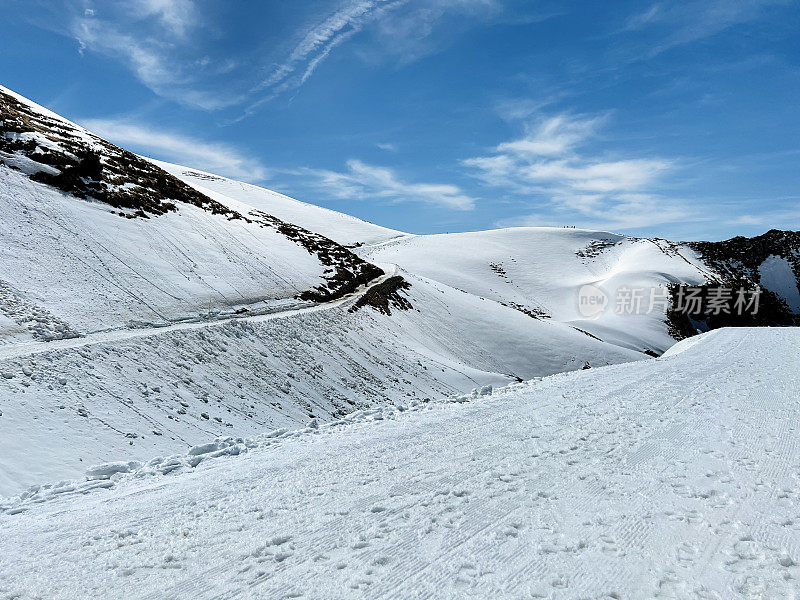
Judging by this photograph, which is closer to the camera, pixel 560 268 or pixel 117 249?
pixel 117 249

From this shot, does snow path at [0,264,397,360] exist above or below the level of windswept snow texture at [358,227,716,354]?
below

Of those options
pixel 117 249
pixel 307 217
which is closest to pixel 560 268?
pixel 307 217

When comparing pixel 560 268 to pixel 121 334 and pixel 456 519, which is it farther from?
pixel 456 519

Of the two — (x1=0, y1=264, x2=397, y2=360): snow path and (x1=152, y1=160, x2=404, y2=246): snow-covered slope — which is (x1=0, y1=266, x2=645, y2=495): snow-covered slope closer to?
(x1=0, y1=264, x2=397, y2=360): snow path

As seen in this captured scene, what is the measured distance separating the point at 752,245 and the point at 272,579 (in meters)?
88.3

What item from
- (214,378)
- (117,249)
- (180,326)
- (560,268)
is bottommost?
(214,378)

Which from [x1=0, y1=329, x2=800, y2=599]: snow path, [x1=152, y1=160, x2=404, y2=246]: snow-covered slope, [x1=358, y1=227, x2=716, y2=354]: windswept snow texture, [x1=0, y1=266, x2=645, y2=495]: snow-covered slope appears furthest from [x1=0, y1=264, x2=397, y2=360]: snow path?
[x1=152, y1=160, x2=404, y2=246]: snow-covered slope

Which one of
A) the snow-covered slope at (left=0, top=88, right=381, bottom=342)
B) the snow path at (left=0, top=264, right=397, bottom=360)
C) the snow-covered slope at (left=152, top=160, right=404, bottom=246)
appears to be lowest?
the snow path at (left=0, top=264, right=397, bottom=360)

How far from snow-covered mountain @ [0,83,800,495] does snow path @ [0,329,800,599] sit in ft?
11.4

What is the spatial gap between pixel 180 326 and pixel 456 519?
13530 millimetres

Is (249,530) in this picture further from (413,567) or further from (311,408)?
(311,408)

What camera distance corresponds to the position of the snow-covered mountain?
10.3m

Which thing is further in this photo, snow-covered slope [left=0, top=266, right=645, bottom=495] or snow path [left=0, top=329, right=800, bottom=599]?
snow-covered slope [left=0, top=266, right=645, bottom=495]

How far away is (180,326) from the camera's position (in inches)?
619
